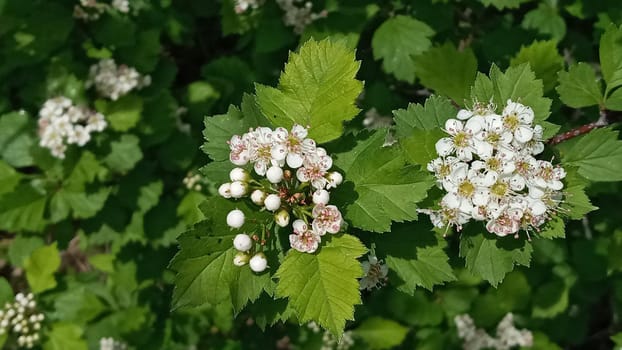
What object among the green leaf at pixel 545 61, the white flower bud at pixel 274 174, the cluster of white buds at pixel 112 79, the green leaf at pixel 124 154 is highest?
the white flower bud at pixel 274 174

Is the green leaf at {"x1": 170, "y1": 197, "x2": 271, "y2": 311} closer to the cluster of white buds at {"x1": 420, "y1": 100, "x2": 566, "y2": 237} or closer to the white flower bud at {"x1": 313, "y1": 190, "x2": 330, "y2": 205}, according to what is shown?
the white flower bud at {"x1": 313, "y1": 190, "x2": 330, "y2": 205}

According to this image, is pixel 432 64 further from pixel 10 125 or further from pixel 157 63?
pixel 10 125

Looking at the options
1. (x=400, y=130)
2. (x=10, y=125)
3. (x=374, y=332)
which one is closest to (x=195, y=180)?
(x=10, y=125)

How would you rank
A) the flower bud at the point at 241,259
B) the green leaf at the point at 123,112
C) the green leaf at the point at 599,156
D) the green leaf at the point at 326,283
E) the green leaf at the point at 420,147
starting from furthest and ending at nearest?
1. the green leaf at the point at 123,112
2. the green leaf at the point at 599,156
3. the green leaf at the point at 420,147
4. the flower bud at the point at 241,259
5. the green leaf at the point at 326,283

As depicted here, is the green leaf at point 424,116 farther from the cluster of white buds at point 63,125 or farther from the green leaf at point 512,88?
the cluster of white buds at point 63,125

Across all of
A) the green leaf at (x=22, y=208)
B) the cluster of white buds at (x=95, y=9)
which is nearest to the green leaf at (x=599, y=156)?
the cluster of white buds at (x=95, y=9)

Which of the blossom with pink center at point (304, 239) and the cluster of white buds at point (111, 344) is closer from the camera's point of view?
the blossom with pink center at point (304, 239)
